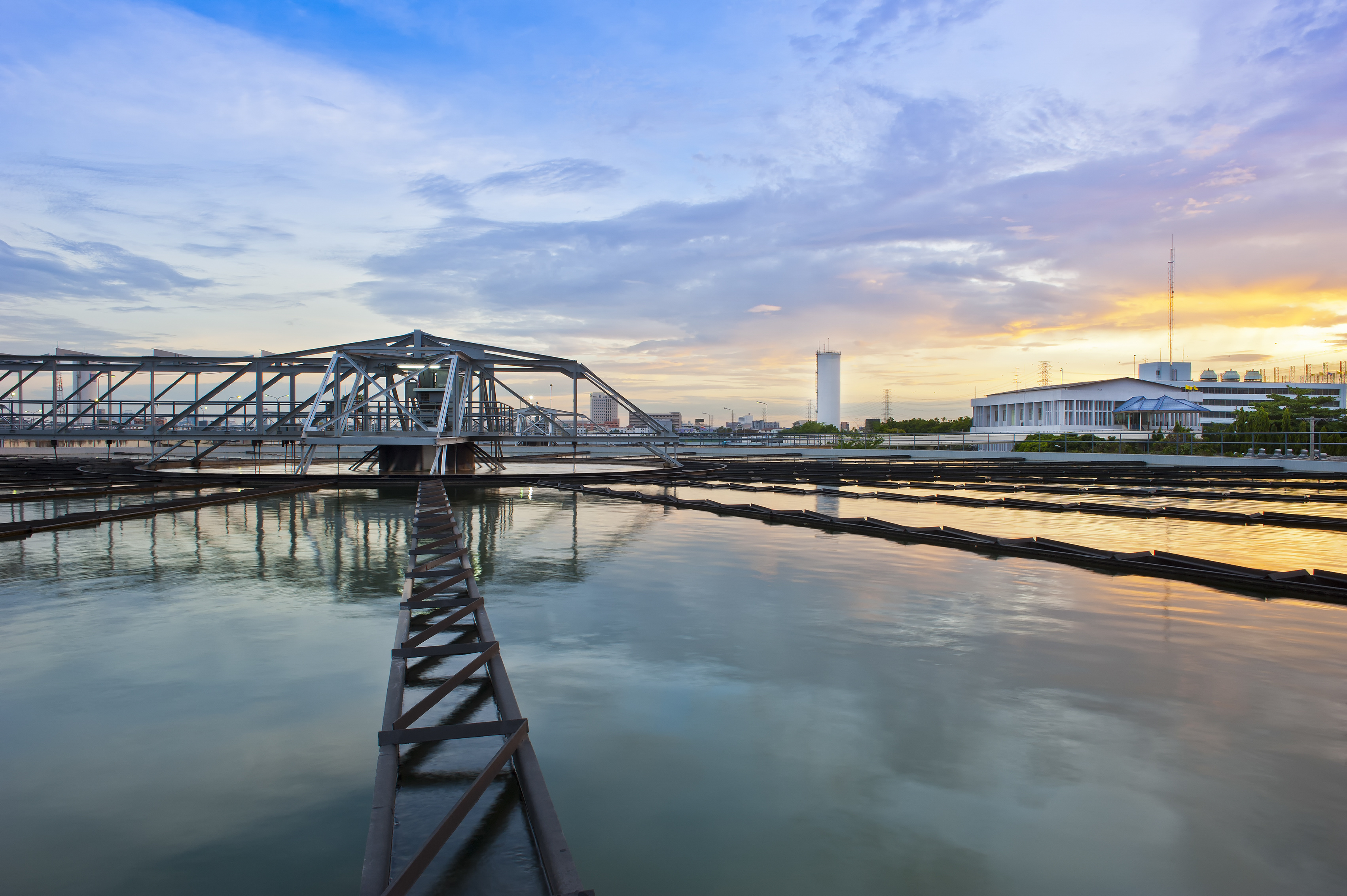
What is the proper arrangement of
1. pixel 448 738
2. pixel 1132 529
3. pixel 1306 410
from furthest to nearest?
1. pixel 1306 410
2. pixel 1132 529
3. pixel 448 738

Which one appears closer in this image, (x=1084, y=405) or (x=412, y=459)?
(x=412, y=459)

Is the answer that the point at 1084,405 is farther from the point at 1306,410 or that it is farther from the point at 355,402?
the point at 355,402

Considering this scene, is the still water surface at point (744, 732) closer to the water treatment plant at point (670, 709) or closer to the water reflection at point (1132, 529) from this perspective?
the water treatment plant at point (670, 709)

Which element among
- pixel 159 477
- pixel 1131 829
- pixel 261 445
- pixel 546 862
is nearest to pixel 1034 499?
pixel 1131 829

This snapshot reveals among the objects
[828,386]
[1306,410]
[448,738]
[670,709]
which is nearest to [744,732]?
[670,709]

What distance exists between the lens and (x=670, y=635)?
691cm

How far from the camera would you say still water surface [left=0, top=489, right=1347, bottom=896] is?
11.4 feet

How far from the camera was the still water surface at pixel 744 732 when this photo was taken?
346 cm

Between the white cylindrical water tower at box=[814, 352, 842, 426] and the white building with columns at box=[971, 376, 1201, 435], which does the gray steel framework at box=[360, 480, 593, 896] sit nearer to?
the white building with columns at box=[971, 376, 1201, 435]

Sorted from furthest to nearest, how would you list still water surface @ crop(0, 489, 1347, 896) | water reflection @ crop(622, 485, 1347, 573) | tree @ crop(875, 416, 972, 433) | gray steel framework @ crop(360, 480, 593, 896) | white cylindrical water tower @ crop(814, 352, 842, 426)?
A: white cylindrical water tower @ crop(814, 352, 842, 426)
tree @ crop(875, 416, 972, 433)
water reflection @ crop(622, 485, 1347, 573)
still water surface @ crop(0, 489, 1347, 896)
gray steel framework @ crop(360, 480, 593, 896)

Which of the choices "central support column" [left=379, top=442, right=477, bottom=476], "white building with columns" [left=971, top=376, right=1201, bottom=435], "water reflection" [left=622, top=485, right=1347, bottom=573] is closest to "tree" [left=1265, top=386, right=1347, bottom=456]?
"white building with columns" [left=971, top=376, right=1201, bottom=435]

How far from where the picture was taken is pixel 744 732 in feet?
15.7

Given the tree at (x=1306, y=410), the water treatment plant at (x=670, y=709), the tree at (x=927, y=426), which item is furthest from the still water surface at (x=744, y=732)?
the tree at (x=927, y=426)

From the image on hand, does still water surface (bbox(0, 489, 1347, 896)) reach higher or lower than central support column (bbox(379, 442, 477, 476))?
lower
